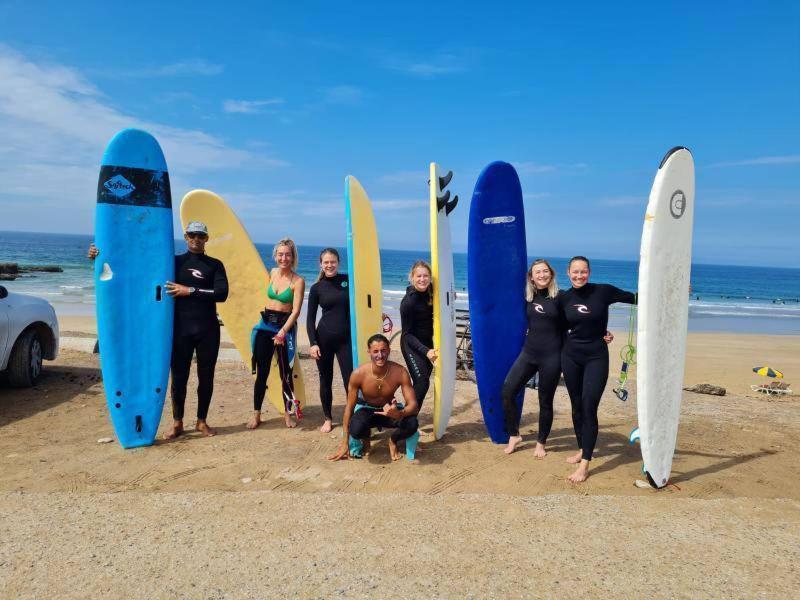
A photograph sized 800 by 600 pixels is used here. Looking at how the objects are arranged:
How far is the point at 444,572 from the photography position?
2.34 metres

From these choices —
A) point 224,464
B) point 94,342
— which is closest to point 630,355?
point 224,464

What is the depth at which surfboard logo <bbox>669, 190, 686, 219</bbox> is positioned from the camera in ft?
11.6

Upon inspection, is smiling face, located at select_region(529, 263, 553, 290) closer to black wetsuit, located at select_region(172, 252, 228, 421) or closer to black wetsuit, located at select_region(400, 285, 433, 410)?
black wetsuit, located at select_region(400, 285, 433, 410)

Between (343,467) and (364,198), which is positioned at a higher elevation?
(364,198)

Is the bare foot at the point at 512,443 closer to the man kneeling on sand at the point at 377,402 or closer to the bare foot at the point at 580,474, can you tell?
the bare foot at the point at 580,474

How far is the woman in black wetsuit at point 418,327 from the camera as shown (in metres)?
4.12

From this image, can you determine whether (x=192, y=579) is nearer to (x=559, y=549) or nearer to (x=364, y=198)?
(x=559, y=549)

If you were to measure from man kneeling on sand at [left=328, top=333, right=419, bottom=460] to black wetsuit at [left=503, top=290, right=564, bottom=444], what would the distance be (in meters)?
0.81

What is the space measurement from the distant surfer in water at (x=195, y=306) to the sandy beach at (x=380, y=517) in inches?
23.7

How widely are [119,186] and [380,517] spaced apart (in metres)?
3.30

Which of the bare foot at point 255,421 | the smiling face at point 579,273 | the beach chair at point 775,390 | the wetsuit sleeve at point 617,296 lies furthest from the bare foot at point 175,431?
the beach chair at point 775,390

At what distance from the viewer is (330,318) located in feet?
14.2

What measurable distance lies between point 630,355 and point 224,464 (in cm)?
346

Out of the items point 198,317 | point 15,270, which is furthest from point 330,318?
point 15,270
